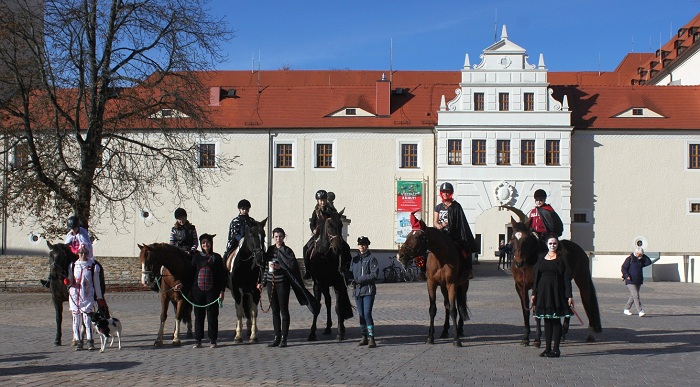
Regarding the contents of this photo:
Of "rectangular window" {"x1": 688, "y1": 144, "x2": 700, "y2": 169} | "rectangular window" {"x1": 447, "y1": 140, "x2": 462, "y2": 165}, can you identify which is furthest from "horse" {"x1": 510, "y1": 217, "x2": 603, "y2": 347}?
"rectangular window" {"x1": 688, "y1": 144, "x2": 700, "y2": 169}

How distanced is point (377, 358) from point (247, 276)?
10.1 ft

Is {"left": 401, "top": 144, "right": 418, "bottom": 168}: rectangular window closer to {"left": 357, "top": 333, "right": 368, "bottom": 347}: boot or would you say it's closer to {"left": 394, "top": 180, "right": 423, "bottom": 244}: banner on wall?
{"left": 394, "top": 180, "right": 423, "bottom": 244}: banner on wall

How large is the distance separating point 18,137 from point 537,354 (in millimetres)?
19538

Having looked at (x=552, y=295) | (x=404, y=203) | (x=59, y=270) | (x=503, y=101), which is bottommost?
(x=552, y=295)

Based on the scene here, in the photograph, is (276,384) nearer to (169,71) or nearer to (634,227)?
(169,71)

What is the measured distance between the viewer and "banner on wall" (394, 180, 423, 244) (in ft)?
162

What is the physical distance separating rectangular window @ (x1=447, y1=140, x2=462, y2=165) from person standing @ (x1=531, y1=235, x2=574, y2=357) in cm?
3726

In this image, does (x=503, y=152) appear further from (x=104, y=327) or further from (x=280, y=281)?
(x=104, y=327)

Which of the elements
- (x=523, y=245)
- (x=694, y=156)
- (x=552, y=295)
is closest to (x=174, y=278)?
(x=523, y=245)

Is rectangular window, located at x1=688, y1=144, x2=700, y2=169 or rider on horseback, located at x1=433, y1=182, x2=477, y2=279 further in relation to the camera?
rectangular window, located at x1=688, y1=144, x2=700, y2=169

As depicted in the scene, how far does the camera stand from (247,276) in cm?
1406

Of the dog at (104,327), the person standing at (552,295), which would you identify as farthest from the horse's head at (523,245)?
the dog at (104,327)

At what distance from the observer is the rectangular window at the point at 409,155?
165ft

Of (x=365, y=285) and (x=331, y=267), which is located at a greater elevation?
(x=331, y=267)
